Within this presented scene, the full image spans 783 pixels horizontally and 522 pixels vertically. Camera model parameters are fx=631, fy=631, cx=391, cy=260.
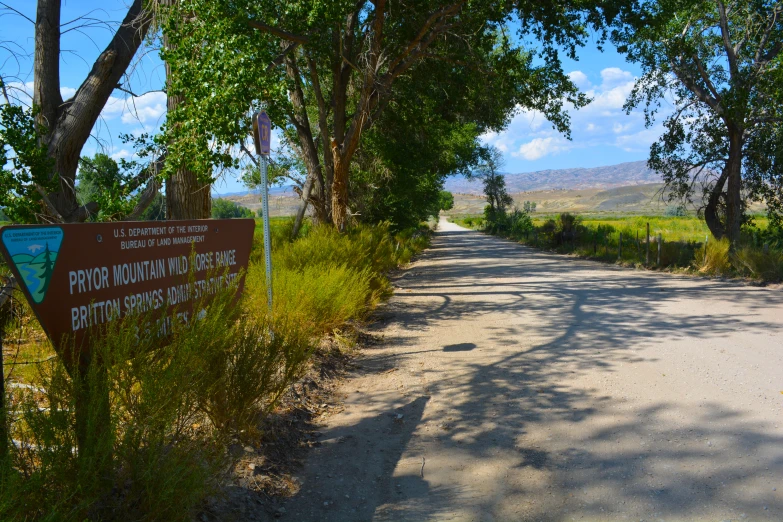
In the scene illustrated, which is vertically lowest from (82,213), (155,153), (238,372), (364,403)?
(364,403)

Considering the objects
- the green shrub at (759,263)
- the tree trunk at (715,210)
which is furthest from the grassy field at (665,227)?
the green shrub at (759,263)

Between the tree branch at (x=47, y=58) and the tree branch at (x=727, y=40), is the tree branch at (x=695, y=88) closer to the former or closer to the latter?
the tree branch at (x=727, y=40)

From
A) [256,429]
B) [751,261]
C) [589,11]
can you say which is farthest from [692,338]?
[751,261]

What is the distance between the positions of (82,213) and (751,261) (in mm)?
15091

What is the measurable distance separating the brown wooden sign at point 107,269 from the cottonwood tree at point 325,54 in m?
2.61

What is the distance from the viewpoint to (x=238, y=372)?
4582 mm

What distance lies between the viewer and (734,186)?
1998 cm

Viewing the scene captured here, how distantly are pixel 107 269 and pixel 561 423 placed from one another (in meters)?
3.78

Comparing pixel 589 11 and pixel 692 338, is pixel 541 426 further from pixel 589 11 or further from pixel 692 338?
pixel 589 11

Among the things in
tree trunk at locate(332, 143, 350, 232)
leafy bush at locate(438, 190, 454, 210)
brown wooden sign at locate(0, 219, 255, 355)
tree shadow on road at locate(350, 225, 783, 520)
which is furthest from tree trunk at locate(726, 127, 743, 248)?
leafy bush at locate(438, 190, 454, 210)

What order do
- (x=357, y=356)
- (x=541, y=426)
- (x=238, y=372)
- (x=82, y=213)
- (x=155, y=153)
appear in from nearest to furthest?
1. (x=238, y=372)
2. (x=541, y=426)
3. (x=82, y=213)
4. (x=155, y=153)
5. (x=357, y=356)

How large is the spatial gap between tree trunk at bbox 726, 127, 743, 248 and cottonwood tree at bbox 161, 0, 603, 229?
23.7ft

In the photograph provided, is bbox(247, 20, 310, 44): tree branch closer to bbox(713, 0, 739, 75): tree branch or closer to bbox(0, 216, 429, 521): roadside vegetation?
bbox(0, 216, 429, 521): roadside vegetation

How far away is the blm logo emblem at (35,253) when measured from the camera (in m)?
2.94
